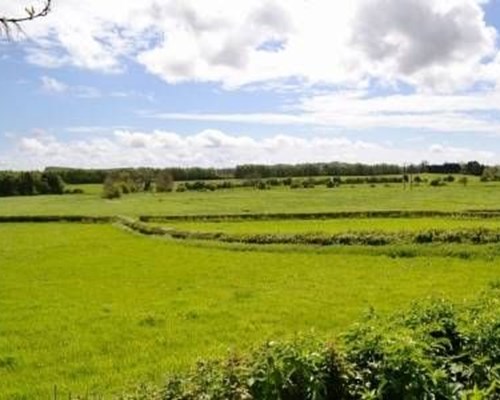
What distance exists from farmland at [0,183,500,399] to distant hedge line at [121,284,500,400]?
1.14m

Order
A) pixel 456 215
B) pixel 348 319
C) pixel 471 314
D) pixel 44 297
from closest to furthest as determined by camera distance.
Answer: pixel 471 314, pixel 348 319, pixel 44 297, pixel 456 215

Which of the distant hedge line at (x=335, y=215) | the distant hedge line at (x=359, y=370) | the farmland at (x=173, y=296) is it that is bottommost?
the farmland at (x=173, y=296)

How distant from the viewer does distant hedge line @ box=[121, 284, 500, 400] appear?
7.72 metres

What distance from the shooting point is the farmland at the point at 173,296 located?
16.8m

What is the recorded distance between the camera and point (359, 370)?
27.2 feet

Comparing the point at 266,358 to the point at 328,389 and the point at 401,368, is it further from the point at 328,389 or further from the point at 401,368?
the point at 401,368

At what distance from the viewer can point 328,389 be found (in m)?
8.16

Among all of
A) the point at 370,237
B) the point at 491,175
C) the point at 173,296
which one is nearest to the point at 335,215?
the point at 370,237

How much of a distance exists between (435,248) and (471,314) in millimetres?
29879

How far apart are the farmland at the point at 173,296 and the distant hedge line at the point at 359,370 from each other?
114 centimetres

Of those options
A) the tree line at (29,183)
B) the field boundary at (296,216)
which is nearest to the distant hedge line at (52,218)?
the field boundary at (296,216)

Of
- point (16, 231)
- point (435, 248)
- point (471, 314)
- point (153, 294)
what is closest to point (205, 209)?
point (16, 231)

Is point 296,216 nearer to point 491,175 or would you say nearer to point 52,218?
point 52,218

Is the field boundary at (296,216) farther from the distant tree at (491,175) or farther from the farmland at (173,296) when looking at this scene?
the distant tree at (491,175)
